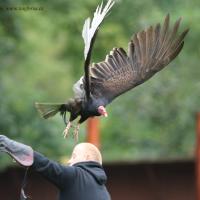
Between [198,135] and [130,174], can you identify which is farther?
[130,174]

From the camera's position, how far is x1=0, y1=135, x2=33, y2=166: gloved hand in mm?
5977

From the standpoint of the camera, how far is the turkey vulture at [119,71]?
820cm

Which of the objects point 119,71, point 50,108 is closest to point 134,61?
point 119,71

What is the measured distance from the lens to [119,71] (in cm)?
858

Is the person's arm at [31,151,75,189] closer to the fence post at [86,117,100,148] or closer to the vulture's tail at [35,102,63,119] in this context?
the vulture's tail at [35,102,63,119]

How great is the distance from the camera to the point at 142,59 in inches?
340

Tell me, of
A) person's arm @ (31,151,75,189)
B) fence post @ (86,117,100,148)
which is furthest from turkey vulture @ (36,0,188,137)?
fence post @ (86,117,100,148)

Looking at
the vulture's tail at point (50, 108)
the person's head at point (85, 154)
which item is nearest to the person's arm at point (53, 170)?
the person's head at point (85, 154)

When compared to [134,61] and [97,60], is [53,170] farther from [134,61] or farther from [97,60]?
[97,60]

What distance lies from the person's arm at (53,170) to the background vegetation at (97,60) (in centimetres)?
519

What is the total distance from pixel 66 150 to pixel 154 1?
3.09m

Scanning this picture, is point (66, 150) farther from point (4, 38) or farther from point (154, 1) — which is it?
point (154, 1)

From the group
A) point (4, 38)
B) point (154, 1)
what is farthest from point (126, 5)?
point (4, 38)

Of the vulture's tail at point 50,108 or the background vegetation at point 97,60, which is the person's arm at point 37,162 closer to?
the vulture's tail at point 50,108
